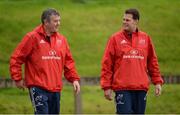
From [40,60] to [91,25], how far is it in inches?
458

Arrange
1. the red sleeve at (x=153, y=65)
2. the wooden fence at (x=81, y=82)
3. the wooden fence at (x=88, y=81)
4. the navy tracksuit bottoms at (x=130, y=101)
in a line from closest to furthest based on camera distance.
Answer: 1. the navy tracksuit bottoms at (x=130, y=101)
2. the red sleeve at (x=153, y=65)
3. the wooden fence at (x=81, y=82)
4. the wooden fence at (x=88, y=81)

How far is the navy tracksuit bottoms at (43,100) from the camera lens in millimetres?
11141

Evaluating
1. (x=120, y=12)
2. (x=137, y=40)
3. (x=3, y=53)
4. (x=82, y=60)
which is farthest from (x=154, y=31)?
(x=137, y=40)

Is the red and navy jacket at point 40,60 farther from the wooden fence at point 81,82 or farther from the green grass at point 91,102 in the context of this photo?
the green grass at point 91,102

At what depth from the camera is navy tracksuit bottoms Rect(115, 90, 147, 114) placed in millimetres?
11367

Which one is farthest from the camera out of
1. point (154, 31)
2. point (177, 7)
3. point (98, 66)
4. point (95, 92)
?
point (177, 7)

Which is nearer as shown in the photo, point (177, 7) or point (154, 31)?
point (154, 31)

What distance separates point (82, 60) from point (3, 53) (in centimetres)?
212

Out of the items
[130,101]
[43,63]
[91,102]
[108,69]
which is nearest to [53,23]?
[43,63]

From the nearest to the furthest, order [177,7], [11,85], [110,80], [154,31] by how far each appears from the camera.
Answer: [110,80] → [11,85] → [154,31] → [177,7]

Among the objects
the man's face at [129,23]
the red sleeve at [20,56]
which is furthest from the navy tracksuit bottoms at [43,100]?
the man's face at [129,23]

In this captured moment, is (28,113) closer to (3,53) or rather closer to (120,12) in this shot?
(3,53)

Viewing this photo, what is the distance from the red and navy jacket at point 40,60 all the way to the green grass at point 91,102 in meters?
5.07

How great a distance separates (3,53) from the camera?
811 inches
